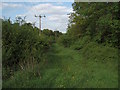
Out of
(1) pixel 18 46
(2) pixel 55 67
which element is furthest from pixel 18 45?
(2) pixel 55 67

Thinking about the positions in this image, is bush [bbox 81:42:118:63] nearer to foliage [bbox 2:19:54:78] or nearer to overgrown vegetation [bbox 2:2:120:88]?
overgrown vegetation [bbox 2:2:120:88]

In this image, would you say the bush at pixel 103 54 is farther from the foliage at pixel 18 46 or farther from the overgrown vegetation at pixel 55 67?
the foliage at pixel 18 46

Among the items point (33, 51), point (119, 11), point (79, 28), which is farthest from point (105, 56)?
point (79, 28)

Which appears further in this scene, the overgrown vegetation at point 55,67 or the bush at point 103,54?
the bush at point 103,54

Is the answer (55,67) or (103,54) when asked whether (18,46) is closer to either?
(55,67)

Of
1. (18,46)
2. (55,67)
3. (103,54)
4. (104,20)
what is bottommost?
(55,67)

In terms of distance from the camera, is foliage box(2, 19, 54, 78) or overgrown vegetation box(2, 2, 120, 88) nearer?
overgrown vegetation box(2, 2, 120, 88)

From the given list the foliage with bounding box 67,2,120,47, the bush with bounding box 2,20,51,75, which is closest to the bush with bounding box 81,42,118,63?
the foliage with bounding box 67,2,120,47

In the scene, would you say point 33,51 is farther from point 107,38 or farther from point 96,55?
point 107,38

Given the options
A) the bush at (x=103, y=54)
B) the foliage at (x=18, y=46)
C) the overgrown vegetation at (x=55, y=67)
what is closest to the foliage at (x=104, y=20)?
the overgrown vegetation at (x=55, y=67)

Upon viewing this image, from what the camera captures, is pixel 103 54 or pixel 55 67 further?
pixel 103 54

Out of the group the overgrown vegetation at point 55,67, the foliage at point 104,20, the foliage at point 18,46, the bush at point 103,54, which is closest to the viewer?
the overgrown vegetation at point 55,67

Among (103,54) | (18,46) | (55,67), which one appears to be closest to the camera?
(18,46)

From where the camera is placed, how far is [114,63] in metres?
9.14
